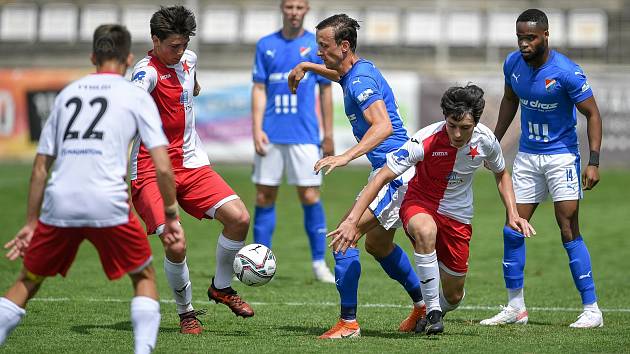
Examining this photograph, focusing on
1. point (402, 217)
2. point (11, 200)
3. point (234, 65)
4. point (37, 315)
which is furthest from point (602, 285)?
point (234, 65)

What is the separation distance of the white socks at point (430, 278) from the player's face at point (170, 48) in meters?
2.20

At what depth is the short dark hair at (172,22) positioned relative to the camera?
6918 millimetres

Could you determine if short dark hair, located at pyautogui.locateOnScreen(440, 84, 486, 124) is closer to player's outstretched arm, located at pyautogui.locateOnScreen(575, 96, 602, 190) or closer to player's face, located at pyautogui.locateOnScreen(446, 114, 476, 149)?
player's face, located at pyautogui.locateOnScreen(446, 114, 476, 149)

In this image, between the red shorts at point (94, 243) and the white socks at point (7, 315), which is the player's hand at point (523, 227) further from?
the white socks at point (7, 315)

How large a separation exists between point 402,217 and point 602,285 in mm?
3850

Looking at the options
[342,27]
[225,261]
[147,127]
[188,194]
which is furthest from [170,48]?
[147,127]

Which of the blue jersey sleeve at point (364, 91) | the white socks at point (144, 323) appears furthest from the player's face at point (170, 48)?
the white socks at point (144, 323)

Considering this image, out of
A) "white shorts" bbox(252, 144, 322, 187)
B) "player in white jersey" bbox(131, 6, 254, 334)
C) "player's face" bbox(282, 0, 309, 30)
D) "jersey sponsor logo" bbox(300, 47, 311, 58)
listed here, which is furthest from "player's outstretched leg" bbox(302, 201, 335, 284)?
"player in white jersey" bbox(131, 6, 254, 334)

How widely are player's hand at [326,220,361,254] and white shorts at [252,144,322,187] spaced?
3.85 m

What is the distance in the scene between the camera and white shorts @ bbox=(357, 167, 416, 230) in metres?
7.07

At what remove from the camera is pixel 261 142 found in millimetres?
10453

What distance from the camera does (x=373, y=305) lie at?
8.64 m

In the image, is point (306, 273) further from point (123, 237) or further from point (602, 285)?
point (123, 237)

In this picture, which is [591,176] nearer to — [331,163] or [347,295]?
[347,295]
